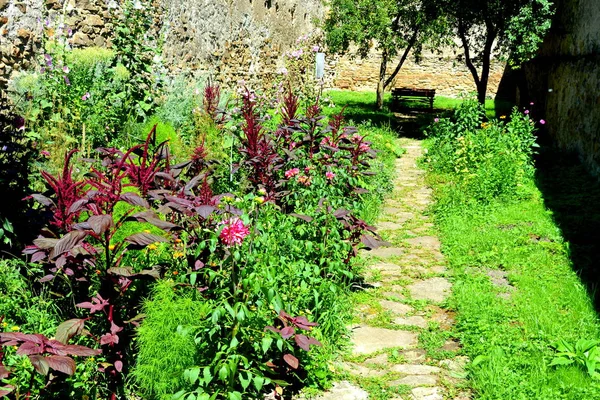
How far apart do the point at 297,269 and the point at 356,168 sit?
256 cm

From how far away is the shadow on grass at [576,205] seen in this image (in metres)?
5.36

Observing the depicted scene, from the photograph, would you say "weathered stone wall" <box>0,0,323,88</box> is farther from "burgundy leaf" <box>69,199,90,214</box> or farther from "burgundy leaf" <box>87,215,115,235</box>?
"burgundy leaf" <box>87,215,115,235</box>

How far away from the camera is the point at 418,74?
21.2 metres

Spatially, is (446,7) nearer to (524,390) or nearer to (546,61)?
(546,61)

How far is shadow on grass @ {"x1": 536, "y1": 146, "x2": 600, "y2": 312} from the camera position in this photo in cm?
536

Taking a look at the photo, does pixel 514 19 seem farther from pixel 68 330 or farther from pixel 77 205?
pixel 68 330

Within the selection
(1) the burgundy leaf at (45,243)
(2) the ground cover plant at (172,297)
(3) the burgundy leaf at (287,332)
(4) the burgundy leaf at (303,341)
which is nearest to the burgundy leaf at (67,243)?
(2) the ground cover plant at (172,297)

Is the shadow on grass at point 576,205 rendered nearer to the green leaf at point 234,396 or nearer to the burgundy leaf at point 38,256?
the green leaf at point 234,396

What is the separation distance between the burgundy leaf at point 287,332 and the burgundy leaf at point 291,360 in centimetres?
13

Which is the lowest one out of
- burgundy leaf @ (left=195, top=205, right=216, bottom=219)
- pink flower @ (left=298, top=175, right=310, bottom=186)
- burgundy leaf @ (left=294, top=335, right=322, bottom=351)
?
burgundy leaf @ (left=294, top=335, right=322, bottom=351)

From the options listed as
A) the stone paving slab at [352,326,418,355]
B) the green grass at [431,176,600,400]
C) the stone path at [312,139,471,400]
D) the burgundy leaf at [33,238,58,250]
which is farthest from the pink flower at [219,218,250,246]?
the green grass at [431,176,600,400]

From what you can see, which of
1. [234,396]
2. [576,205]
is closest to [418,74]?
[576,205]

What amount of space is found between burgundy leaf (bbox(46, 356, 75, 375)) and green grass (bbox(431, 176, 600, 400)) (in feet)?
7.37

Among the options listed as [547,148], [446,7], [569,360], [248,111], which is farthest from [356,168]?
[446,7]
